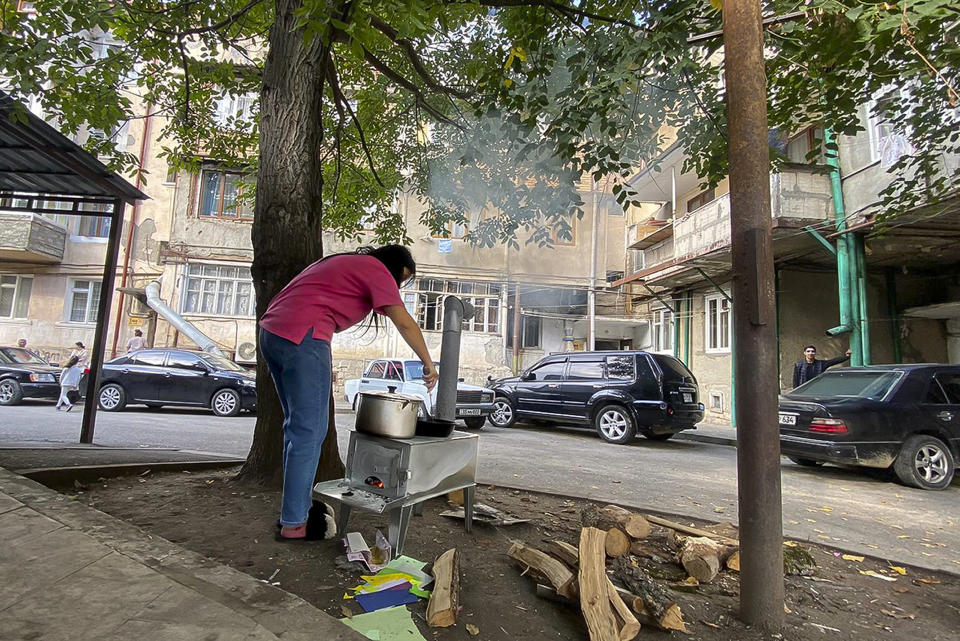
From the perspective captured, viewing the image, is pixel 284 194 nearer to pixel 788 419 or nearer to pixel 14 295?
pixel 788 419

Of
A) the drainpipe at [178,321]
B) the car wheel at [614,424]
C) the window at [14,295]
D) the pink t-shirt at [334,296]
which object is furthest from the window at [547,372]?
the window at [14,295]

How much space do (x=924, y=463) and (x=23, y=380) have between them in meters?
17.6

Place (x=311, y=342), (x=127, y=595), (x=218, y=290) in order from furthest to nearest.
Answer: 1. (x=218, y=290)
2. (x=311, y=342)
3. (x=127, y=595)

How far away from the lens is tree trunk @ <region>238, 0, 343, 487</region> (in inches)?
144

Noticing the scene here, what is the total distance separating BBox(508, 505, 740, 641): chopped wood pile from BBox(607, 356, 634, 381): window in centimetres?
691

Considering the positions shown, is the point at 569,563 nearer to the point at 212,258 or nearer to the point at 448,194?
the point at 448,194

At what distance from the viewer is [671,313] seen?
58.6 ft

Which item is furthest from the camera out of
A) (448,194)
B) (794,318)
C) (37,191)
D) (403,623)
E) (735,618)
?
(794,318)

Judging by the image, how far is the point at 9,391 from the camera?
480 inches

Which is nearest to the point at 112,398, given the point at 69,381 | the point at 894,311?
the point at 69,381

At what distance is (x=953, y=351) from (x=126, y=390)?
1972cm

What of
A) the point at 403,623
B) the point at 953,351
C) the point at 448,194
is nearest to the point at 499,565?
the point at 403,623

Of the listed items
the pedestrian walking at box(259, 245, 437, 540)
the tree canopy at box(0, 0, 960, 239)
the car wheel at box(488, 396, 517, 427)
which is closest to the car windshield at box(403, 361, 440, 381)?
the car wheel at box(488, 396, 517, 427)

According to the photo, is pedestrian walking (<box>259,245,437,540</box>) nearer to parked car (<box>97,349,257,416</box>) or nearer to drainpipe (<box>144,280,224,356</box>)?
parked car (<box>97,349,257,416</box>)
